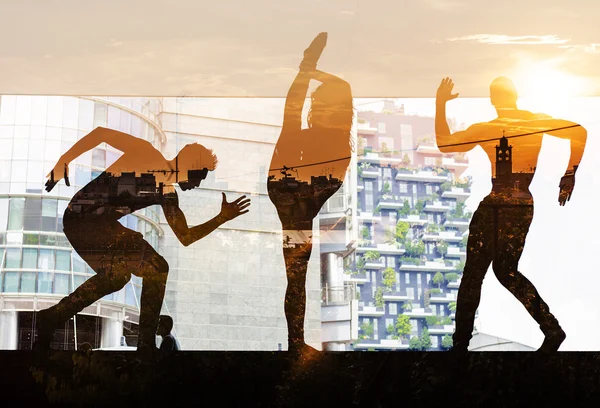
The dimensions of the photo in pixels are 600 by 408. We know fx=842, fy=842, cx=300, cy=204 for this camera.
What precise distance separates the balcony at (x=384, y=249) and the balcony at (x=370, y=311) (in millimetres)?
269

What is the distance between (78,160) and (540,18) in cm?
239

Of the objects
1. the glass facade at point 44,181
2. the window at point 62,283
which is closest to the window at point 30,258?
the glass facade at point 44,181

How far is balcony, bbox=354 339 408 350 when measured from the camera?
150 inches

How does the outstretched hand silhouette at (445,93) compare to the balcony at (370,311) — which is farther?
the outstretched hand silhouette at (445,93)

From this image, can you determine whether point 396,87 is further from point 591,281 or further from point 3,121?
point 3,121

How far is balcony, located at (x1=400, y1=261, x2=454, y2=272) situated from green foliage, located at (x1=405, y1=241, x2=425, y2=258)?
5 cm

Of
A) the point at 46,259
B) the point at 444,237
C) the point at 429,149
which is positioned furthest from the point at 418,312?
the point at 46,259

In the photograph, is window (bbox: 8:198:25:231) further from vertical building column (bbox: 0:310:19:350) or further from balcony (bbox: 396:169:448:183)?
balcony (bbox: 396:169:448:183)

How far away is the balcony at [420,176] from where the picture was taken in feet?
13.4

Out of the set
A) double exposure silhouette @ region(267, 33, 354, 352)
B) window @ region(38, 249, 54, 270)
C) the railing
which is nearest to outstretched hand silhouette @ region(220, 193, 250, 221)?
double exposure silhouette @ region(267, 33, 354, 352)

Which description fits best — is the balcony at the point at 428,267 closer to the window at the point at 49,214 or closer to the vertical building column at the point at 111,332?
the vertical building column at the point at 111,332

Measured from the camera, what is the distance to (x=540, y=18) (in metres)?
4.23

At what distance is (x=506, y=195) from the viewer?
13.3 feet

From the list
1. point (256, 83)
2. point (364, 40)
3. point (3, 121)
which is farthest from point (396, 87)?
point (3, 121)
